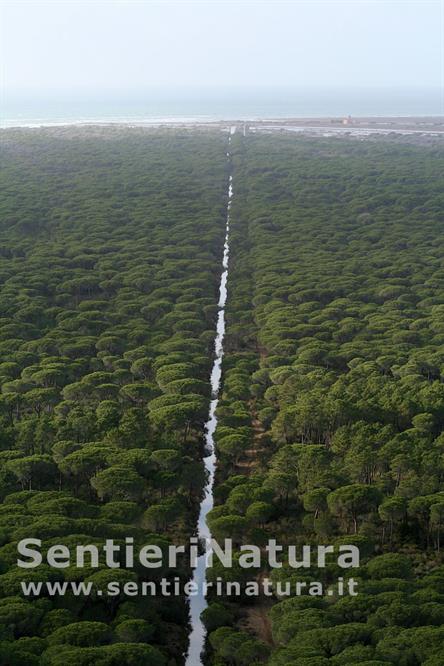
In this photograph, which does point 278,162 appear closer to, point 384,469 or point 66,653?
point 384,469

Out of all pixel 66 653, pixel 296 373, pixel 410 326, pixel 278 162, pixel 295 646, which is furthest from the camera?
pixel 278 162

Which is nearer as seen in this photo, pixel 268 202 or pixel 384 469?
pixel 384 469

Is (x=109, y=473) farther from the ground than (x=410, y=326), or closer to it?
closer to it

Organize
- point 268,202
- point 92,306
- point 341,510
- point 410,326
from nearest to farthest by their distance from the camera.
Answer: point 341,510 < point 410,326 < point 92,306 < point 268,202

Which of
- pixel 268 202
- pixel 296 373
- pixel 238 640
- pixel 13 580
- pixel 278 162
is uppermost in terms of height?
pixel 278 162

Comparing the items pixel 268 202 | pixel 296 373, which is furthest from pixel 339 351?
pixel 268 202

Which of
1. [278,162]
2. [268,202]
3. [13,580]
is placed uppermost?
[278,162]

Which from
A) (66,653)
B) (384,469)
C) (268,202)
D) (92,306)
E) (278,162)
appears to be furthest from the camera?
(278,162)

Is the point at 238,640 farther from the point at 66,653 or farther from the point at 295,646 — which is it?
the point at 66,653

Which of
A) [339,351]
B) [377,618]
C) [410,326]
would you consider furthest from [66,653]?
[410,326]
